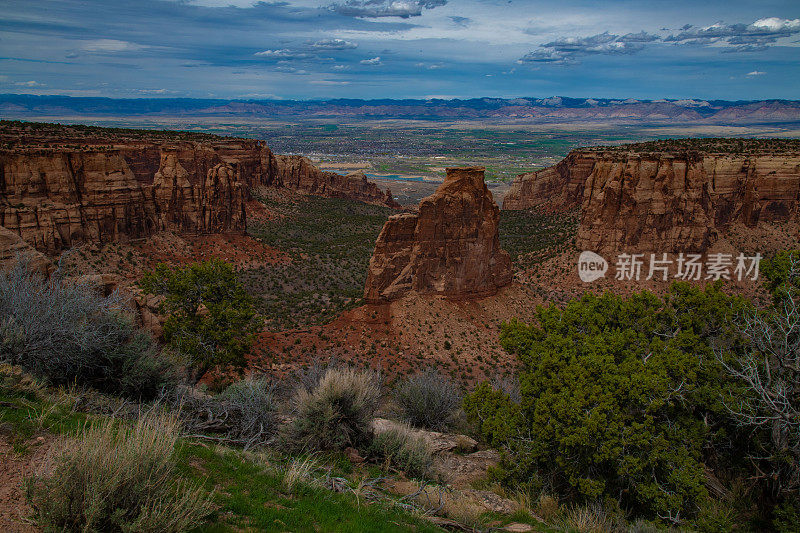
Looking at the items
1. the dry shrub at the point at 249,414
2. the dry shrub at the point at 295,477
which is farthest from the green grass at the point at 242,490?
the dry shrub at the point at 249,414

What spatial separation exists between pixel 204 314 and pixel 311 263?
28251 millimetres

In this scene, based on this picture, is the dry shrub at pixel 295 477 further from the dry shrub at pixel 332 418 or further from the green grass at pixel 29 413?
the green grass at pixel 29 413

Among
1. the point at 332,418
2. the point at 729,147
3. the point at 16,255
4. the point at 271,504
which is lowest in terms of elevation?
the point at 332,418

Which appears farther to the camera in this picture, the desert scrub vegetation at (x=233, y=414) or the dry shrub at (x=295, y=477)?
the desert scrub vegetation at (x=233, y=414)

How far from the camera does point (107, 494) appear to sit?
22.9 feet

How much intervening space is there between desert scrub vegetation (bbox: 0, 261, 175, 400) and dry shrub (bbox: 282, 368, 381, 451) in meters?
4.19

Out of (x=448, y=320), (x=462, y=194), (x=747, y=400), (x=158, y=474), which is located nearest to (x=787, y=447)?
(x=747, y=400)

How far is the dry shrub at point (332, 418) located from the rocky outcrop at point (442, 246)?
15.4 metres

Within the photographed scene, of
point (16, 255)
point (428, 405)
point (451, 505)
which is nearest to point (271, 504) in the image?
point (451, 505)

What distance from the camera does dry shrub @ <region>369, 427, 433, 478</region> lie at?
48.3 ft

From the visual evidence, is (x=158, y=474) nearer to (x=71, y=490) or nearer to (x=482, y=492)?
(x=71, y=490)

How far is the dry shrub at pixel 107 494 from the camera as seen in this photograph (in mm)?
6699

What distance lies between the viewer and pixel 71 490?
22.2 ft

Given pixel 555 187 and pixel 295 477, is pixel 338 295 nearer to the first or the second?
pixel 295 477
